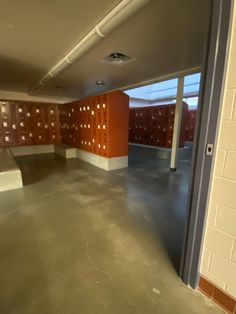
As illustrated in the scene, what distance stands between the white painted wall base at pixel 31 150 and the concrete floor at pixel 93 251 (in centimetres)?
337

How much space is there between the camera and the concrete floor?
3.64 ft

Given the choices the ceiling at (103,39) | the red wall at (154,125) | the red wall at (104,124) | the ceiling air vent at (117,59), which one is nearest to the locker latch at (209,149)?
the ceiling at (103,39)

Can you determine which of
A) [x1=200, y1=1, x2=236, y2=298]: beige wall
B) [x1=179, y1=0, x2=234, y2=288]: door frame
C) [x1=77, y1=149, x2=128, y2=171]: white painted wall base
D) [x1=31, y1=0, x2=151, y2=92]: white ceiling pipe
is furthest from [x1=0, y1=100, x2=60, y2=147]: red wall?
[x1=200, y1=1, x2=236, y2=298]: beige wall

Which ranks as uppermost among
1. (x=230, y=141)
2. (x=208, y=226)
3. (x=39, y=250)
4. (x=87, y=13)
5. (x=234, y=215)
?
(x=87, y=13)

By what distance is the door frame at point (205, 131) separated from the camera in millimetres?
909

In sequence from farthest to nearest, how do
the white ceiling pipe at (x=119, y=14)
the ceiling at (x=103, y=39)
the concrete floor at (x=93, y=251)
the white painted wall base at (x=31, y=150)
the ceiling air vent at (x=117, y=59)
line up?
1. the white painted wall base at (x=31, y=150)
2. the ceiling air vent at (x=117, y=59)
3. the ceiling at (x=103, y=39)
4. the white ceiling pipe at (x=119, y=14)
5. the concrete floor at (x=93, y=251)

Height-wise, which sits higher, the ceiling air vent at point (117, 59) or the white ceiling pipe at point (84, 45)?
the ceiling air vent at point (117, 59)

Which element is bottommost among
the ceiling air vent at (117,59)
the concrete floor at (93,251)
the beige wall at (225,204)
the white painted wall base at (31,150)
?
the concrete floor at (93,251)

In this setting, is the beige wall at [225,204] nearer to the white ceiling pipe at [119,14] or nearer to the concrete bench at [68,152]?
the white ceiling pipe at [119,14]

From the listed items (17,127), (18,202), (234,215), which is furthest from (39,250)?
(17,127)

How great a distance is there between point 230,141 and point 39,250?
1.74 m

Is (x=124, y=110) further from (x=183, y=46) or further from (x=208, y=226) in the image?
(x=208, y=226)

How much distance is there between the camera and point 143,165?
473 centimetres

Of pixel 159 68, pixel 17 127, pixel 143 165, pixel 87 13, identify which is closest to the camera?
pixel 87 13
